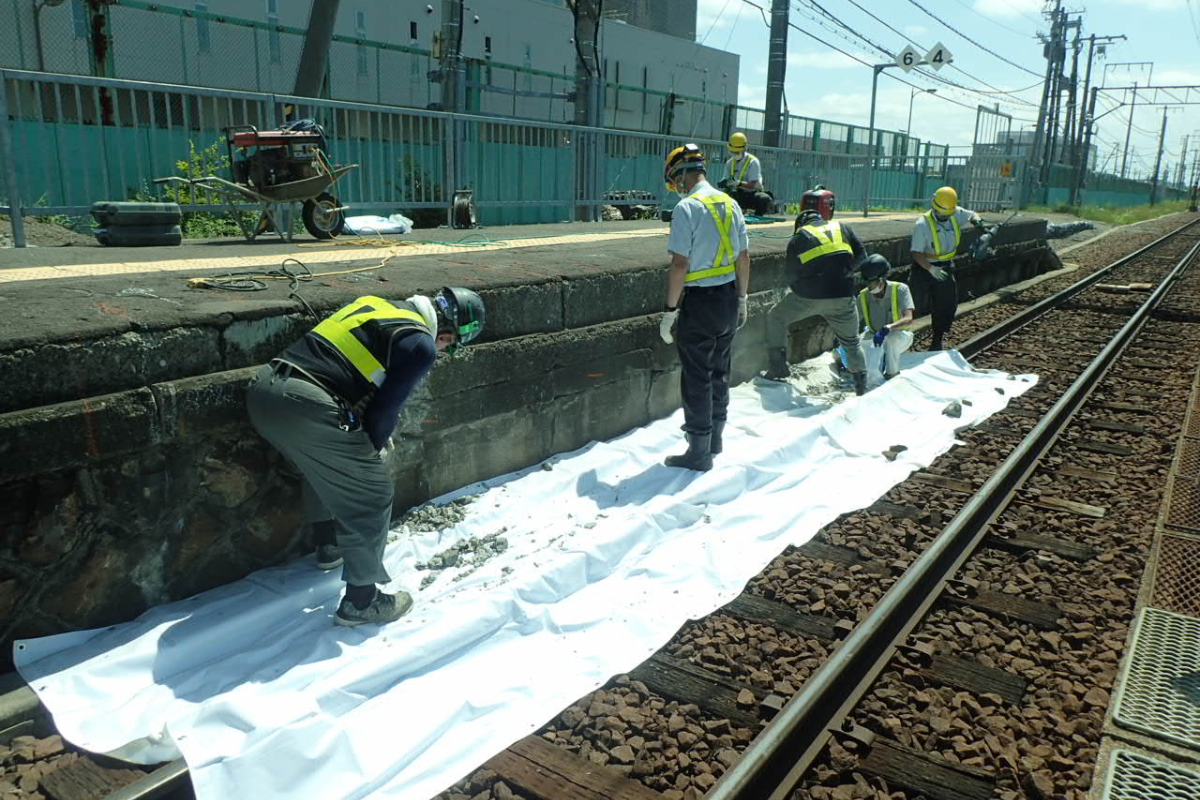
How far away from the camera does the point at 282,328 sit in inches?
172

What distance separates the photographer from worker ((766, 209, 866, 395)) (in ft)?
27.7

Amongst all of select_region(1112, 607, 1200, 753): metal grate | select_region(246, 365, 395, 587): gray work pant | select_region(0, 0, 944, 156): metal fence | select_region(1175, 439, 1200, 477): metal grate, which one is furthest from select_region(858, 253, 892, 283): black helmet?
select_region(0, 0, 944, 156): metal fence

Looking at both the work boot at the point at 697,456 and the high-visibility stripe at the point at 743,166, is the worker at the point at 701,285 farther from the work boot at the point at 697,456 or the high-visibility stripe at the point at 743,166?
the high-visibility stripe at the point at 743,166

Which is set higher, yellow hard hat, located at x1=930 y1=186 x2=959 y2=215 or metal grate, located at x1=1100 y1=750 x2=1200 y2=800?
yellow hard hat, located at x1=930 y1=186 x2=959 y2=215

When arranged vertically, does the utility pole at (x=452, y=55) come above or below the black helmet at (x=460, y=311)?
above

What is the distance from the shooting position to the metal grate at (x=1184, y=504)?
5571mm

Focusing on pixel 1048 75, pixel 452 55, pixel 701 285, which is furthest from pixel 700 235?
pixel 1048 75

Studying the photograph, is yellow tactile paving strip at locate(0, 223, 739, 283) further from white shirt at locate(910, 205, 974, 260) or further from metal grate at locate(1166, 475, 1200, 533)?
metal grate at locate(1166, 475, 1200, 533)

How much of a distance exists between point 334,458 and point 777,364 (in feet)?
19.0

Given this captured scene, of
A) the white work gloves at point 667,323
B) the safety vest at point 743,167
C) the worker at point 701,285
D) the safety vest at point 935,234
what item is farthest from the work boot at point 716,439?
the safety vest at point 743,167

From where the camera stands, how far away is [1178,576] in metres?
4.84

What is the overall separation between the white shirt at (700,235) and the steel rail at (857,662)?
7.46 feet

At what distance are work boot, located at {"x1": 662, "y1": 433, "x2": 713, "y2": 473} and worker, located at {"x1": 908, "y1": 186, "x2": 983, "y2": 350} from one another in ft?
17.5

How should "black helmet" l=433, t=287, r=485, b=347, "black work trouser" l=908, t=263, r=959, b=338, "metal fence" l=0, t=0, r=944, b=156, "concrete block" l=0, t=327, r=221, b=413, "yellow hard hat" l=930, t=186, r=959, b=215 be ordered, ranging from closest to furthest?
"concrete block" l=0, t=327, r=221, b=413 < "black helmet" l=433, t=287, r=485, b=347 < "yellow hard hat" l=930, t=186, r=959, b=215 < "black work trouser" l=908, t=263, r=959, b=338 < "metal fence" l=0, t=0, r=944, b=156
